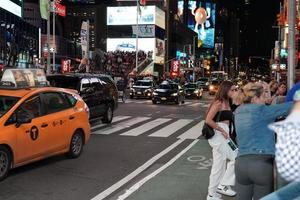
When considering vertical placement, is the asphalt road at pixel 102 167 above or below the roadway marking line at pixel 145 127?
above

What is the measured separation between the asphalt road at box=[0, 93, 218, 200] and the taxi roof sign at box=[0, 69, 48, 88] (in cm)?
181

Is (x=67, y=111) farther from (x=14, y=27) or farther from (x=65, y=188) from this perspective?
(x=14, y=27)

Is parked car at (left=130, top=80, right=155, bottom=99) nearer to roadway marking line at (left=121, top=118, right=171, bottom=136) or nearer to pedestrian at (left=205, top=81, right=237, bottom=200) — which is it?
roadway marking line at (left=121, top=118, right=171, bottom=136)

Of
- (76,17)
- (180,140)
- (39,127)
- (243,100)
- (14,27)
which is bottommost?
(180,140)

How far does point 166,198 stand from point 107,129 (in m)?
9.90

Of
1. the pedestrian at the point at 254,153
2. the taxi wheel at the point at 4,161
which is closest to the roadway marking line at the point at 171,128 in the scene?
the taxi wheel at the point at 4,161

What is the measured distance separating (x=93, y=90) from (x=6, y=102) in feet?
27.5

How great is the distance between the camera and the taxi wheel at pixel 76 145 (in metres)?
11.1

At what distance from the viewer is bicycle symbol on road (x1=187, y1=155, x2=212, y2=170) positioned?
34.9 feet

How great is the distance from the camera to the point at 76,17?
153000 mm

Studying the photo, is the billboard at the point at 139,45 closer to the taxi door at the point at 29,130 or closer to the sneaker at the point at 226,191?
the taxi door at the point at 29,130

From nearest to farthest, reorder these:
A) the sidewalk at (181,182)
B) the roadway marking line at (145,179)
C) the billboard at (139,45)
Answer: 1. the sidewalk at (181,182)
2. the roadway marking line at (145,179)
3. the billboard at (139,45)

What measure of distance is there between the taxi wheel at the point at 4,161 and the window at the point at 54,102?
1479 mm

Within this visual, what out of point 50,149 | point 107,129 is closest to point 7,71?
point 50,149
